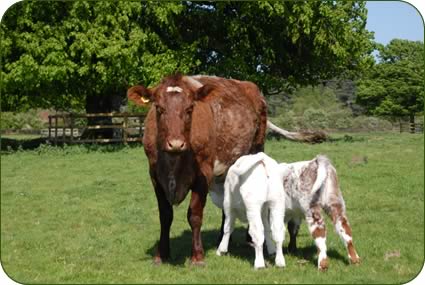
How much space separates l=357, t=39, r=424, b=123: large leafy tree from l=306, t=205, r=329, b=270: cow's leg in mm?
3194

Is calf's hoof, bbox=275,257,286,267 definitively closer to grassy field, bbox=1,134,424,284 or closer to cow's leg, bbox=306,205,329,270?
grassy field, bbox=1,134,424,284

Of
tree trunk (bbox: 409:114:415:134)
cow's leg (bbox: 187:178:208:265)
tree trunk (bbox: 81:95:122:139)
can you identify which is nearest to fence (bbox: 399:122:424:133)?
tree trunk (bbox: 409:114:415:134)

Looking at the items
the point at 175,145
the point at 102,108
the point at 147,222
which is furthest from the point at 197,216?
the point at 102,108

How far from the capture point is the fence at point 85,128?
12.6 metres

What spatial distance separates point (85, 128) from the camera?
46.8 feet

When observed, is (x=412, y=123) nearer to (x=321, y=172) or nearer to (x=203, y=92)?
(x=321, y=172)

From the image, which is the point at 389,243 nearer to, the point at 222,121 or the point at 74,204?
the point at 222,121

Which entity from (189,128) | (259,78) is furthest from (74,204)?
(259,78)

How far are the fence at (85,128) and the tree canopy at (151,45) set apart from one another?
3.19 ft

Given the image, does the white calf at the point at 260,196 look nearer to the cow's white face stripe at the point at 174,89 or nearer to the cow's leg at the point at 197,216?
the cow's leg at the point at 197,216

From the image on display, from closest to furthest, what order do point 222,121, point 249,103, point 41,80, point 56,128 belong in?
point 222,121 < point 249,103 < point 56,128 < point 41,80

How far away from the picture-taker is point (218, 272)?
6301mm

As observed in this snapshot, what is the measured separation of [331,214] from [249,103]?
280cm

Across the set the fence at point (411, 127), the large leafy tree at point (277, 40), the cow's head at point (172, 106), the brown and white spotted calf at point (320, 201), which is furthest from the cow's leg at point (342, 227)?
the large leafy tree at point (277, 40)
